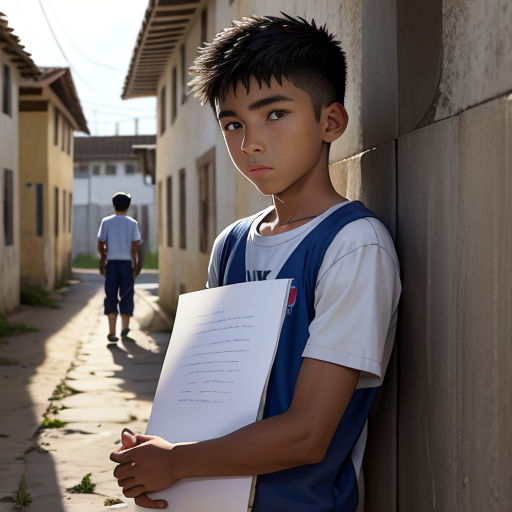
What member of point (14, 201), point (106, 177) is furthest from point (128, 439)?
point (106, 177)

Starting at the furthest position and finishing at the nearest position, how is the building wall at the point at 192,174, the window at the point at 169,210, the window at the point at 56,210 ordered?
the window at the point at 56,210 < the window at the point at 169,210 < the building wall at the point at 192,174

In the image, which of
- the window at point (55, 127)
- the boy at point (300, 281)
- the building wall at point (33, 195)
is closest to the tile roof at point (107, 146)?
the window at point (55, 127)

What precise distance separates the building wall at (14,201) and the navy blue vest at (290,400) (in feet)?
40.3

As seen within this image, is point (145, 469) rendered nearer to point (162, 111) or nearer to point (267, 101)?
point (267, 101)

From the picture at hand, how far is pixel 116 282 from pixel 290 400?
8317mm

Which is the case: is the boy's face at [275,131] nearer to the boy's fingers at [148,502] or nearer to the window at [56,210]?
the boy's fingers at [148,502]

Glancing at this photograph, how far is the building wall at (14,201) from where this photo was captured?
44.1 feet

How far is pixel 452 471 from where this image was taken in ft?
4.70

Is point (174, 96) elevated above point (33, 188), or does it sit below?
above

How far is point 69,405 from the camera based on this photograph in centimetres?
612

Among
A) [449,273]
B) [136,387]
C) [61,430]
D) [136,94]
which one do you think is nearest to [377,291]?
[449,273]

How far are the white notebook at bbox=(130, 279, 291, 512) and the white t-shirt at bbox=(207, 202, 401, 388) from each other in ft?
0.33

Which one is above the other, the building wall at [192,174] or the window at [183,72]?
the window at [183,72]

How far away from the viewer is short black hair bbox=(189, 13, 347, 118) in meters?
1.61
